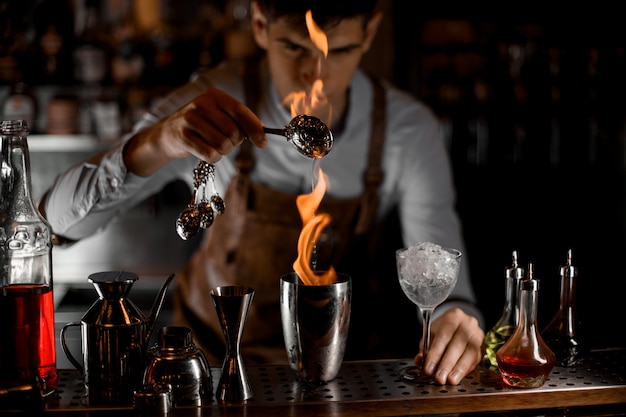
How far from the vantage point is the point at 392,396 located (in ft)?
4.47

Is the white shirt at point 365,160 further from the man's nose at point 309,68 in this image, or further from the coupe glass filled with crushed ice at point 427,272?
the coupe glass filled with crushed ice at point 427,272

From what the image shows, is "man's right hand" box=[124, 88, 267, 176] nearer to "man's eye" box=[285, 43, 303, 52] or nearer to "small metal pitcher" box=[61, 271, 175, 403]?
"small metal pitcher" box=[61, 271, 175, 403]

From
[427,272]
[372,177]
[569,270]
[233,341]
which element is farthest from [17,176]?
[372,177]

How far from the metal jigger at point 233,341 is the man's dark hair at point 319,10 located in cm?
88

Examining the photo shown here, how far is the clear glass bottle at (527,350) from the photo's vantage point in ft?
4.51

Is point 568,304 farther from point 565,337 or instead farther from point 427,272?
point 427,272

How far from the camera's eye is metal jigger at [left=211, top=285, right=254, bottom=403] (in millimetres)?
1318

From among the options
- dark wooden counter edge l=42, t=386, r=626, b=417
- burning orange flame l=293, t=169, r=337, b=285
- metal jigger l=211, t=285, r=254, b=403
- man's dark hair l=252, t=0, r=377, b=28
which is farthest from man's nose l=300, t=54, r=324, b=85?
dark wooden counter edge l=42, t=386, r=626, b=417

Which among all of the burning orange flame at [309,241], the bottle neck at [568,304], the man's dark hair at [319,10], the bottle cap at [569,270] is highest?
the man's dark hair at [319,10]

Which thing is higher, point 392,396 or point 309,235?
point 309,235

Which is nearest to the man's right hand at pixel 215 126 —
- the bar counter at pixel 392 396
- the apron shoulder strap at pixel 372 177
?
the bar counter at pixel 392 396

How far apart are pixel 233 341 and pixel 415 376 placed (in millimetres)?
354

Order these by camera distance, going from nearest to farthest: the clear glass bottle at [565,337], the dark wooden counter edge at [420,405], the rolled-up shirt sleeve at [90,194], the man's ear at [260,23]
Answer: the dark wooden counter edge at [420,405], the clear glass bottle at [565,337], the rolled-up shirt sleeve at [90,194], the man's ear at [260,23]

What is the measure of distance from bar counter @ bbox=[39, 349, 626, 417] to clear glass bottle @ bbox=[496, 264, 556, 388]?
24 millimetres
